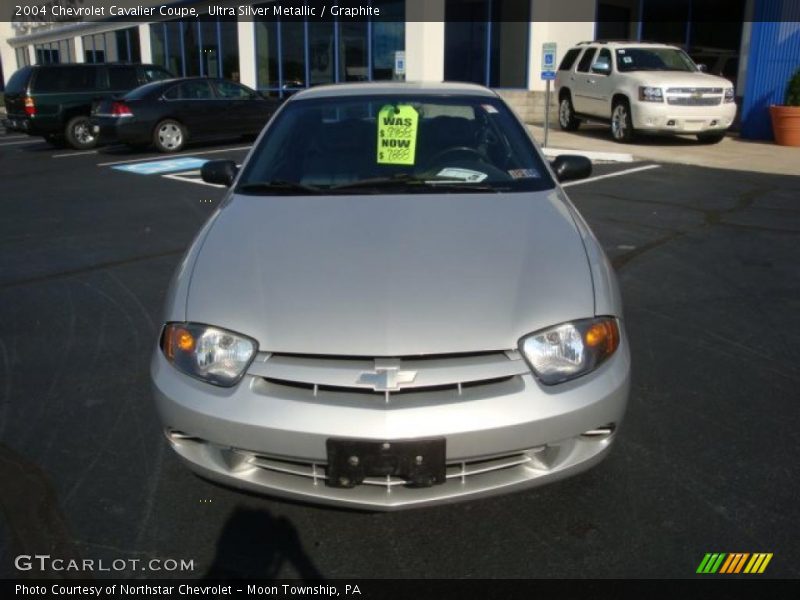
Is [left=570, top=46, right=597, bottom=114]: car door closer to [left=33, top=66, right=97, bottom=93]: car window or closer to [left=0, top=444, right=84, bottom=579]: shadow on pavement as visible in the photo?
[left=33, top=66, right=97, bottom=93]: car window

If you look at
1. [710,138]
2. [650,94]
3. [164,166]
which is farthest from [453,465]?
[710,138]

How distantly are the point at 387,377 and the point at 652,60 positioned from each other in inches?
526

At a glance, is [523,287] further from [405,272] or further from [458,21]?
[458,21]

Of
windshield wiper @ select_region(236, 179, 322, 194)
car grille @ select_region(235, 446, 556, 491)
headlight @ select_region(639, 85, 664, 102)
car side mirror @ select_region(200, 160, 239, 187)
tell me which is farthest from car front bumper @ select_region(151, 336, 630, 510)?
headlight @ select_region(639, 85, 664, 102)

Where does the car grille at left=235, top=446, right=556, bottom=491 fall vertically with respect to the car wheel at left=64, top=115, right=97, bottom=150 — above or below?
above

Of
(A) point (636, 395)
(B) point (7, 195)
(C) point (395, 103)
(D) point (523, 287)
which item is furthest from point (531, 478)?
(B) point (7, 195)

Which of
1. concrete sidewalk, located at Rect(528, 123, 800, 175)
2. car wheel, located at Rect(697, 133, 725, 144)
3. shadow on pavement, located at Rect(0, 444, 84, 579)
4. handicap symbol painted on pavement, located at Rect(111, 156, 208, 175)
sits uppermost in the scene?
car wheel, located at Rect(697, 133, 725, 144)

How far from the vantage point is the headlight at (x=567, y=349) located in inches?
95.3

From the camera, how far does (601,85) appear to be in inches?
562

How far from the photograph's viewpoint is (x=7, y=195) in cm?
1012

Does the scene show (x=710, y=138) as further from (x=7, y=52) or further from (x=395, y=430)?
(x=7, y=52)

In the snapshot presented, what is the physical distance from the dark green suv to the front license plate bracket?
15216 millimetres

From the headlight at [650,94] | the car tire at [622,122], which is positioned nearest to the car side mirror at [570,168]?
the headlight at [650,94]

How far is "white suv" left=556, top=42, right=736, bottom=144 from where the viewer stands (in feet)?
41.5
